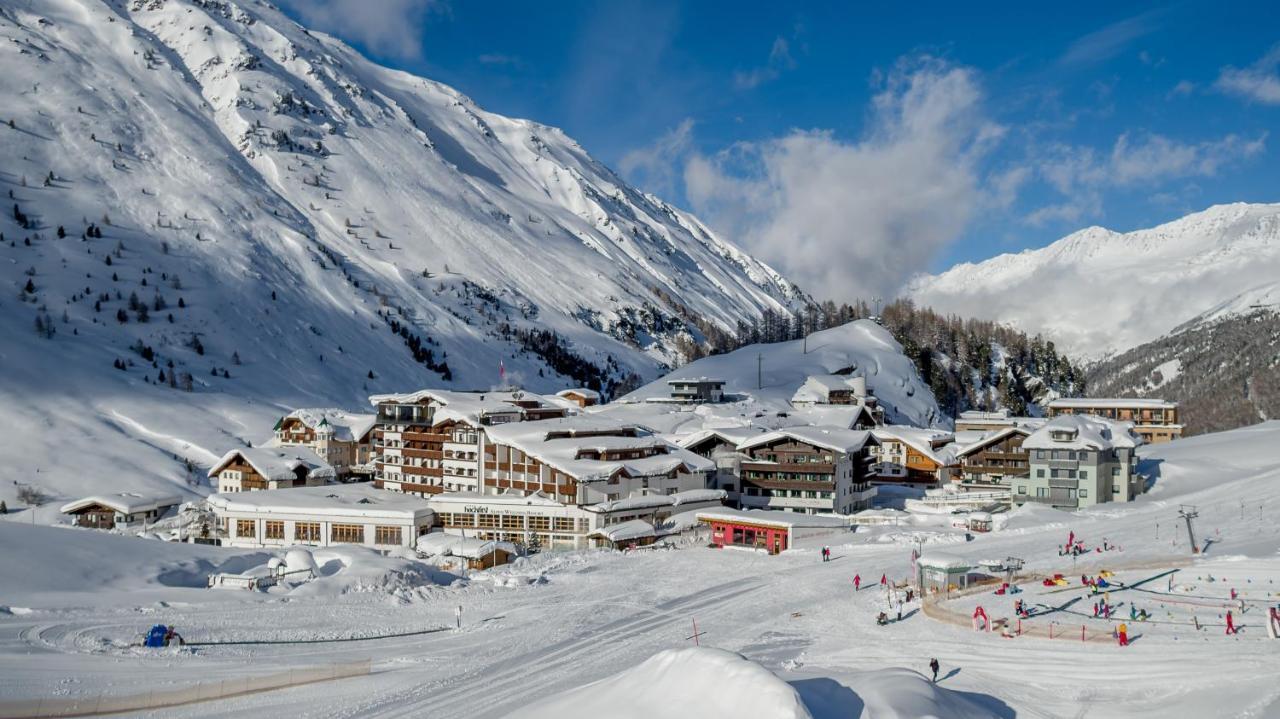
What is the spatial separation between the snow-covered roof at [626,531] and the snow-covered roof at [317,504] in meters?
14.6

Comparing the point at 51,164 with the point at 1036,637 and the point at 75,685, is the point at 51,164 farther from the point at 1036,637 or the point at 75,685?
the point at 1036,637

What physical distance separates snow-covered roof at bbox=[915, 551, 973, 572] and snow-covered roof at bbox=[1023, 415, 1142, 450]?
32.4m

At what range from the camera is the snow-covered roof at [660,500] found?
228 ft

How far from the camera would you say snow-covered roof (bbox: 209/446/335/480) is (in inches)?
3418

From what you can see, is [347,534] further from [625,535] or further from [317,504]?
[625,535]

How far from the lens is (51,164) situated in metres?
193

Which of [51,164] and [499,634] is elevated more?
[51,164]

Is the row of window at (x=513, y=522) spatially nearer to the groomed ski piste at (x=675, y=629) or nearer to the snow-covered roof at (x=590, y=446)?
the snow-covered roof at (x=590, y=446)

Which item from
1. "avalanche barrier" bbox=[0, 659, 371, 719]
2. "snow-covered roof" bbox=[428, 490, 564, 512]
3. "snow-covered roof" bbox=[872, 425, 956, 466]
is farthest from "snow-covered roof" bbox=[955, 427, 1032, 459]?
"avalanche barrier" bbox=[0, 659, 371, 719]

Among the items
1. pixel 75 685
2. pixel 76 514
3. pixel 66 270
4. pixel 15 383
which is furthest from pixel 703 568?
pixel 66 270

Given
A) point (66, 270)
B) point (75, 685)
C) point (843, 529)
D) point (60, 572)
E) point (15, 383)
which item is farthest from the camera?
point (66, 270)

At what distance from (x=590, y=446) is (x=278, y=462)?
33889mm

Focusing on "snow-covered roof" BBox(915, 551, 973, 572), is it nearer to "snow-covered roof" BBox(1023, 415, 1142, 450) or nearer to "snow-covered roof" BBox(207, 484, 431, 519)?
"snow-covered roof" BBox(1023, 415, 1142, 450)

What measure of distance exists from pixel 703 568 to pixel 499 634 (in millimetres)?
17885
